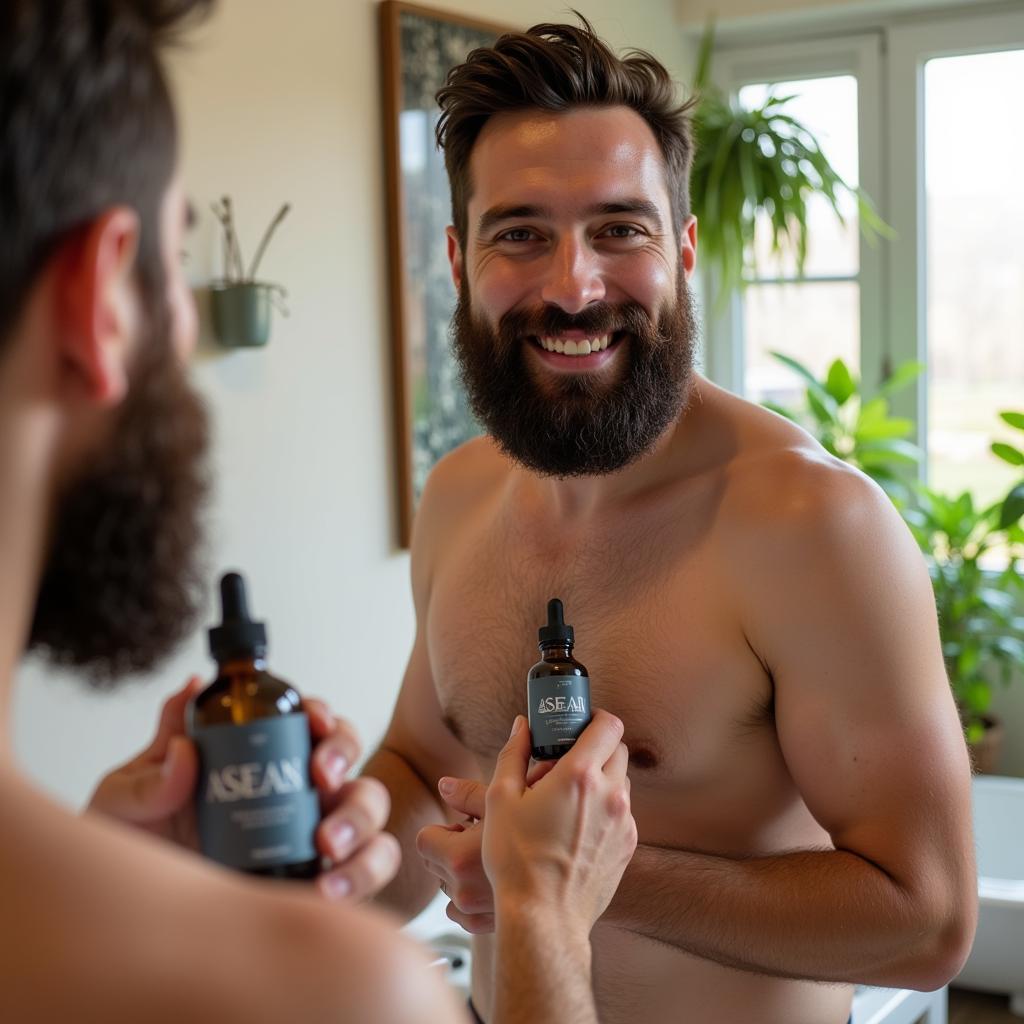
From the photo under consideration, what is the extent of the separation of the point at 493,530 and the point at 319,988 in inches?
50.6

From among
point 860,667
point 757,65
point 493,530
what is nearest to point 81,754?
point 493,530

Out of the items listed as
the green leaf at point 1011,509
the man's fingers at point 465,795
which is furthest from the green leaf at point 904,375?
the man's fingers at point 465,795

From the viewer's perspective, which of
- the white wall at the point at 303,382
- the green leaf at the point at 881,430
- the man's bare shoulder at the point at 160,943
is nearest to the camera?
the man's bare shoulder at the point at 160,943

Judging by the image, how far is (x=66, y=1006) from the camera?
1.89 ft

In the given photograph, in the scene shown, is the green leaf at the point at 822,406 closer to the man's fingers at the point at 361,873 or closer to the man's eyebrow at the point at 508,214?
the man's eyebrow at the point at 508,214

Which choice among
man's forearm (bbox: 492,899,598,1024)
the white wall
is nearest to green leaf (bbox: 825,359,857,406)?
the white wall

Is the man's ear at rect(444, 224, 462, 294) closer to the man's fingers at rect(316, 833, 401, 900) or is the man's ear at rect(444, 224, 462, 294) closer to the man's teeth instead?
the man's teeth

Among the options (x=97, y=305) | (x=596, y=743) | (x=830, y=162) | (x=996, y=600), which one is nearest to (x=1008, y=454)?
(x=996, y=600)

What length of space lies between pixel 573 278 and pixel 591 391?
16 centimetres

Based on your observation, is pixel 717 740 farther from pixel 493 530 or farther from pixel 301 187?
pixel 301 187

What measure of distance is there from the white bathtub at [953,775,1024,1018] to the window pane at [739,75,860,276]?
182 centimetres

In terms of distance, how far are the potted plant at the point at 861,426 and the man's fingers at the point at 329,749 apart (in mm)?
3178

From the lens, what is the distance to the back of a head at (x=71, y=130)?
0.65m

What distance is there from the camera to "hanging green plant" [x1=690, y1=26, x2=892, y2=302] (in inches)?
152
